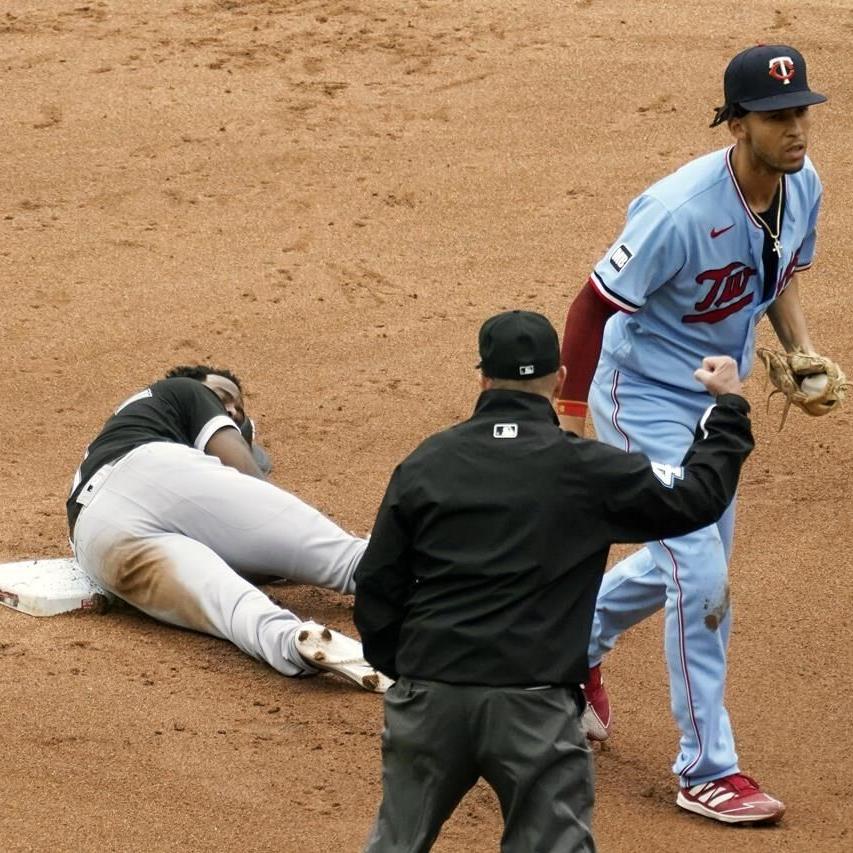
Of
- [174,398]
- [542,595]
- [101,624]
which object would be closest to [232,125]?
[174,398]

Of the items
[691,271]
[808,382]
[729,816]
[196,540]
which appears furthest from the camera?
[196,540]

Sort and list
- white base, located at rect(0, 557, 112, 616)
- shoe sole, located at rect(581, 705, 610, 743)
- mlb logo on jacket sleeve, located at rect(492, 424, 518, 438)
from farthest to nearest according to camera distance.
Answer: white base, located at rect(0, 557, 112, 616)
shoe sole, located at rect(581, 705, 610, 743)
mlb logo on jacket sleeve, located at rect(492, 424, 518, 438)

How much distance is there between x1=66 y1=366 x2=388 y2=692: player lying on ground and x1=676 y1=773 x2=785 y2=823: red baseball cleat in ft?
4.49

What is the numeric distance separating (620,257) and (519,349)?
116 cm

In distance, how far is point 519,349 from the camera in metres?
3.60

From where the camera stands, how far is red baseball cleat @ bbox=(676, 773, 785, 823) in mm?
4609

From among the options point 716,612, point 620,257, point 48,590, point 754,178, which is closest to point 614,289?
point 620,257

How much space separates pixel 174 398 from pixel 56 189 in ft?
14.0

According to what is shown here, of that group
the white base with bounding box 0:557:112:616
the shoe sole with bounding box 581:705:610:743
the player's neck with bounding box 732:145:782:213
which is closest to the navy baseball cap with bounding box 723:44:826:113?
the player's neck with bounding box 732:145:782:213

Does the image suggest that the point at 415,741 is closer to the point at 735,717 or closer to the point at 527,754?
the point at 527,754

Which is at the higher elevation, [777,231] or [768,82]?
[768,82]

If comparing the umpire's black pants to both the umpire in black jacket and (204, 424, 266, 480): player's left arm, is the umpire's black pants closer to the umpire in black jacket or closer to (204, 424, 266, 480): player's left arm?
the umpire in black jacket

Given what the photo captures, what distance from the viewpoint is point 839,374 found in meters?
5.01

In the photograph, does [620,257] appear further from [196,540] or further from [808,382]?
[196,540]
